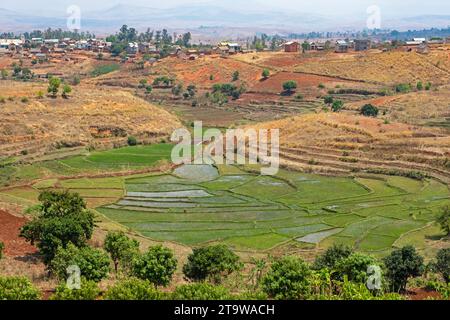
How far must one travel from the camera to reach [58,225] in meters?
21.0

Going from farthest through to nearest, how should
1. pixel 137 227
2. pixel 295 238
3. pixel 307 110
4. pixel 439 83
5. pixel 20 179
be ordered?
1. pixel 439 83
2. pixel 307 110
3. pixel 20 179
4. pixel 137 227
5. pixel 295 238

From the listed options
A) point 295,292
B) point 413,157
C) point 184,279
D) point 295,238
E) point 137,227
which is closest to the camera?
point 295,292

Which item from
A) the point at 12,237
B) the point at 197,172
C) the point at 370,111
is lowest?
the point at 12,237

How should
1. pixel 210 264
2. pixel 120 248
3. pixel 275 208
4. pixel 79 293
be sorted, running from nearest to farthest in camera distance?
1. pixel 79 293
2. pixel 210 264
3. pixel 120 248
4. pixel 275 208

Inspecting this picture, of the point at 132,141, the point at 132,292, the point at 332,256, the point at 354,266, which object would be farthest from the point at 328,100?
the point at 132,292

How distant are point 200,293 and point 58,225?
28.5ft

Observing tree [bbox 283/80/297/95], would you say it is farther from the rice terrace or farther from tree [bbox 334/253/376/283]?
tree [bbox 334/253/376/283]

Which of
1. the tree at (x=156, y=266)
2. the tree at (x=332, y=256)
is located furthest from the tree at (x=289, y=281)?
the tree at (x=332, y=256)

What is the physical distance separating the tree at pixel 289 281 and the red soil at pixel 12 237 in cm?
1040

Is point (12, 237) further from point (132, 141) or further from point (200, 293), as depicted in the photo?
point (132, 141)

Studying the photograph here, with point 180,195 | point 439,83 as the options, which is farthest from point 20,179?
point 439,83

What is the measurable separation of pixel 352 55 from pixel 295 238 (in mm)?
59486
